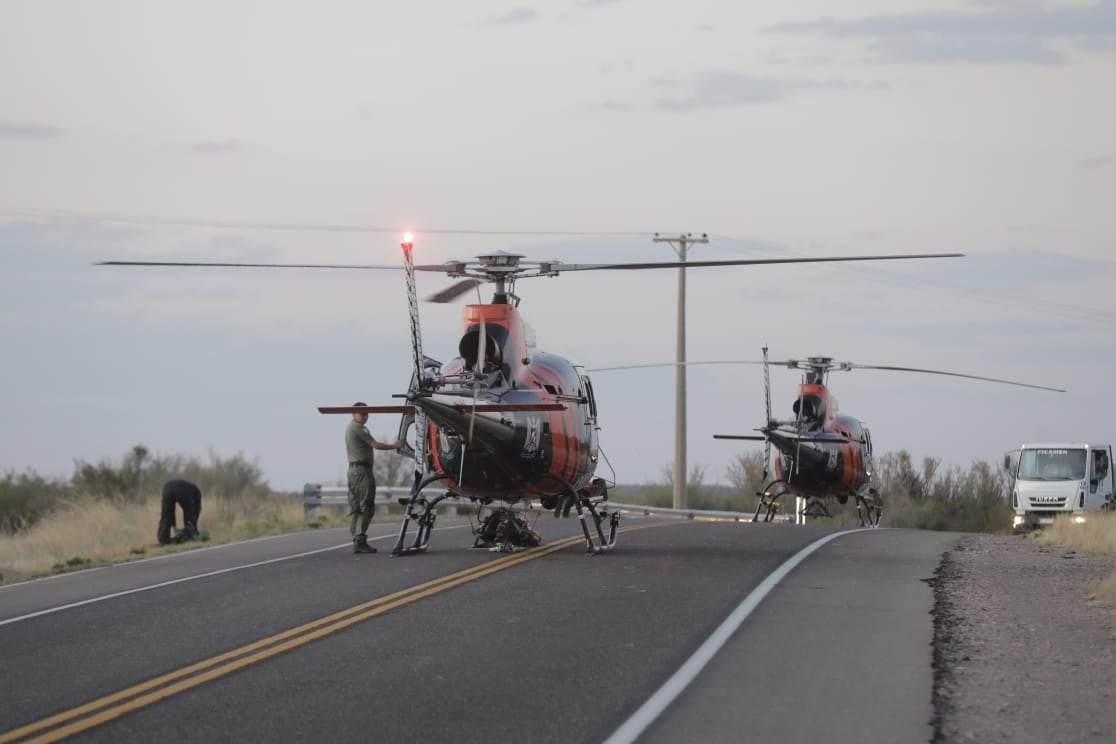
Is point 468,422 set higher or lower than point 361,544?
higher

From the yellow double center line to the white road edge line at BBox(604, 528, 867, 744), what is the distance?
129 inches

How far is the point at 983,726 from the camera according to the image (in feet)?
31.2

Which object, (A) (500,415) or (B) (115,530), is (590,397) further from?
(B) (115,530)

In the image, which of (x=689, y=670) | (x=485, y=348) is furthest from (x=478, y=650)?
(x=485, y=348)

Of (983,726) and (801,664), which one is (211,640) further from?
(983,726)

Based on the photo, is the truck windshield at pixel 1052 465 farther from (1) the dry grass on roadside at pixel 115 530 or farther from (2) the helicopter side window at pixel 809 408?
(1) the dry grass on roadside at pixel 115 530

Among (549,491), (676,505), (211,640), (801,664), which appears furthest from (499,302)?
(676,505)

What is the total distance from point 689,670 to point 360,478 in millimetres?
10493

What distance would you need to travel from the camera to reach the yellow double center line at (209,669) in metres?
9.50

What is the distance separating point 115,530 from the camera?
1192 inches

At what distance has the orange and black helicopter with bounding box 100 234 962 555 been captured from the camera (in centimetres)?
1808

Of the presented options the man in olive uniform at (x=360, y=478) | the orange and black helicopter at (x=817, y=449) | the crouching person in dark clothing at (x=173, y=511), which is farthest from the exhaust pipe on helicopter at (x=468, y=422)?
the orange and black helicopter at (x=817, y=449)

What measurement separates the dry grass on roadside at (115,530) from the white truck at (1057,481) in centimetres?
2045

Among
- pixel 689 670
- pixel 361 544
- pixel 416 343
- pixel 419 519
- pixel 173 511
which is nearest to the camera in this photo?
pixel 689 670
